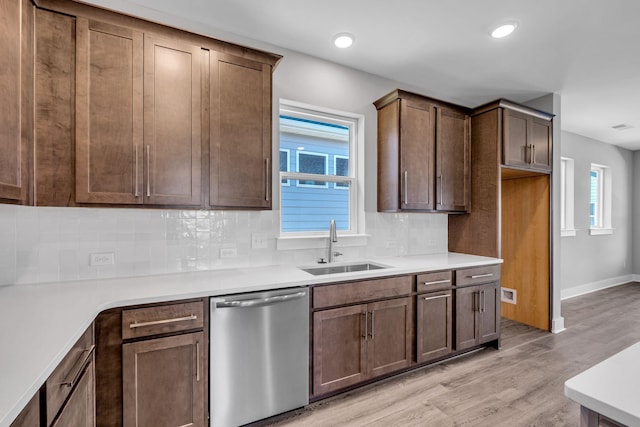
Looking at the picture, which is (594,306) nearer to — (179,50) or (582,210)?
(582,210)

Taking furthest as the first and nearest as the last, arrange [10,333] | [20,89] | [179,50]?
[179,50] → [20,89] → [10,333]

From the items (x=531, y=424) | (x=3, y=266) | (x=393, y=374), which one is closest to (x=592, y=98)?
(x=531, y=424)

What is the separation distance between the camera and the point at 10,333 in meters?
1.12

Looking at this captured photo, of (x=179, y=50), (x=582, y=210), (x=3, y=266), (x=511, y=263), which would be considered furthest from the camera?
(x=582, y=210)

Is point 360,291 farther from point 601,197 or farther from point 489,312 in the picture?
point 601,197

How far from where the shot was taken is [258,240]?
8.23 ft

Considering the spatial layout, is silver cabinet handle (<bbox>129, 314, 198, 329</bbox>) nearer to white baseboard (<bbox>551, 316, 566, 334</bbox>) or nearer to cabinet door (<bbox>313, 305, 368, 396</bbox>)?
cabinet door (<bbox>313, 305, 368, 396</bbox>)

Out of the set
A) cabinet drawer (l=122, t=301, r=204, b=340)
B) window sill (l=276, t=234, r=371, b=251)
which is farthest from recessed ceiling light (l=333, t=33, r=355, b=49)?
cabinet drawer (l=122, t=301, r=204, b=340)

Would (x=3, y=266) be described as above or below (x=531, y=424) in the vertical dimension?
above

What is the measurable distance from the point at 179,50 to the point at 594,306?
6108 mm

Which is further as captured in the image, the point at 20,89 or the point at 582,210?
the point at 582,210

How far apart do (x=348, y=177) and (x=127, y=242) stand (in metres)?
1.95

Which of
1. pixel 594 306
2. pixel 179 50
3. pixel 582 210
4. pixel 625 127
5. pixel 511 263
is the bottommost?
pixel 594 306

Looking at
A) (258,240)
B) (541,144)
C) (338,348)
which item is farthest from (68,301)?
(541,144)
